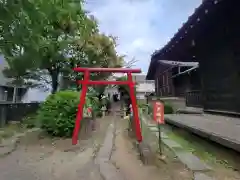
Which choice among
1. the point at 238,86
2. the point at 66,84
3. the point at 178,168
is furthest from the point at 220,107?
the point at 66,84

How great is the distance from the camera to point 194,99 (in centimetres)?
1425

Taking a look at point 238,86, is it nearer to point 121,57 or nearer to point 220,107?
point 220,107

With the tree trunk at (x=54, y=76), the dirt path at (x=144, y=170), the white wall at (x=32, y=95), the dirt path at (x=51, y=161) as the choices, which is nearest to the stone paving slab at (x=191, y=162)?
the dirt path at (x=144, y=170)

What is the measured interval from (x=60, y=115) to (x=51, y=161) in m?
2.84

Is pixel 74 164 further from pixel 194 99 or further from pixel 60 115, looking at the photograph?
pixel 194 99

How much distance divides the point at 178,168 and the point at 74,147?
3522 mm

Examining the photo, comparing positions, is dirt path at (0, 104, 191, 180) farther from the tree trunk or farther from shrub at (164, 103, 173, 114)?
the tree trunk

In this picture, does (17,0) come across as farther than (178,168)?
No

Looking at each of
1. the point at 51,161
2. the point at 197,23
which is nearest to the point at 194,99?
the point at 197,23

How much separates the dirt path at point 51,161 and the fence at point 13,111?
5889mm

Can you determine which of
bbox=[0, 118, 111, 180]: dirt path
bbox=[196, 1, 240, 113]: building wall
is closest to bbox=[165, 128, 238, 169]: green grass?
bbox=[196, 1, 240, 113]: building wall

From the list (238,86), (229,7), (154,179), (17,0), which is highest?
(229,7)

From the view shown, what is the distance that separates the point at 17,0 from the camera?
12.4ft

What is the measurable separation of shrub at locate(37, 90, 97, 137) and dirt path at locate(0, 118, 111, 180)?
45cm
